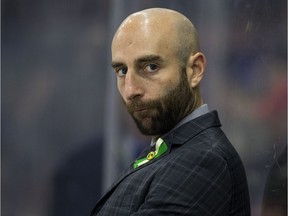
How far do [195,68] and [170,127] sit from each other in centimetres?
14

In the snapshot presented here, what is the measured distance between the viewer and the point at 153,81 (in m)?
1.27

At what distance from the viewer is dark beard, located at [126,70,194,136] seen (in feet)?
4.18

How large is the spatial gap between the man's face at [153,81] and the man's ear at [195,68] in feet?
0.08

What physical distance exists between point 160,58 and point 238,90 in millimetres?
527

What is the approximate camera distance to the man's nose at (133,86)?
127cm

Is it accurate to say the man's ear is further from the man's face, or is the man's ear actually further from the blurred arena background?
the blurred arena background

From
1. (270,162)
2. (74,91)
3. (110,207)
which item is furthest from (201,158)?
(74,91)

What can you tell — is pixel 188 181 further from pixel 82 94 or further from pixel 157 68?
pixel 82 94

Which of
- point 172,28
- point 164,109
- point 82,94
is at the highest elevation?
point 172,28

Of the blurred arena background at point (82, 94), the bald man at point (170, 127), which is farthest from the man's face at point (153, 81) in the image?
the blurred arena background at point (82, 94)

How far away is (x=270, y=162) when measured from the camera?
170cm

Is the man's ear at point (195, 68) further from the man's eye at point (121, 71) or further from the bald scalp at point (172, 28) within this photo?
the man's eye at point (121, 71)

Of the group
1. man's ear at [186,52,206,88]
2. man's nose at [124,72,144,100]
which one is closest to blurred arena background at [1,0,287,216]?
man's ear at [186,52,206,88]

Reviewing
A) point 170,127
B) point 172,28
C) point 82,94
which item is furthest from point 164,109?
point 82,94
